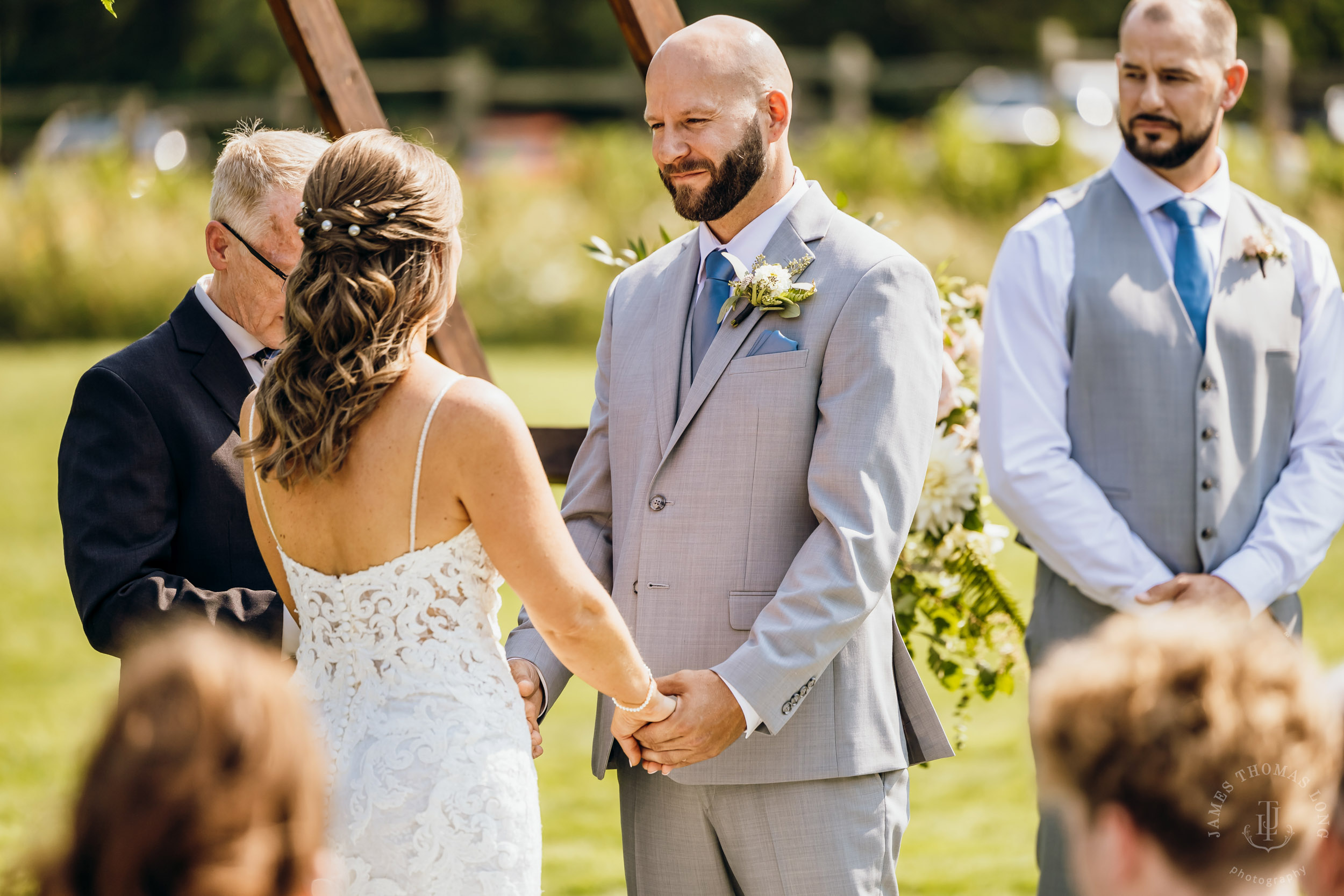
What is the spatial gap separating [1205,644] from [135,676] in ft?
3.79

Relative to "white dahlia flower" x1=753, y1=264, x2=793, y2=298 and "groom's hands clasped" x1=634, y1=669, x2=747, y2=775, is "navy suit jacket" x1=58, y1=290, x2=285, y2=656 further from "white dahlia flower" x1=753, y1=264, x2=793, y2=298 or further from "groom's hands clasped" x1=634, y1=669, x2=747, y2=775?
"white dahlia flower" x1=753, y1=264, x2=793, y2=298

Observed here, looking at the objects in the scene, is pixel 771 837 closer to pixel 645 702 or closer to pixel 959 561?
pixel 645 702

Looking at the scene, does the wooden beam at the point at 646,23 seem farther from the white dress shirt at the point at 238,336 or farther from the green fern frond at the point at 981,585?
the green fern frond at the point at 981,585

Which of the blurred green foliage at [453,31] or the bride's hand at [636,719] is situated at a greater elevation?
the blurred green foliage at [453,31]

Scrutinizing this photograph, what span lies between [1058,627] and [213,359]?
2.21m

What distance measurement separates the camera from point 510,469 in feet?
7.34

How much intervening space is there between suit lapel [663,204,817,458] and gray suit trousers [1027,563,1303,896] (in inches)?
50.7

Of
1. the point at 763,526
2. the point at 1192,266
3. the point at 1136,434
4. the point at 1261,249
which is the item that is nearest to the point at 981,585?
the point at 1136,434

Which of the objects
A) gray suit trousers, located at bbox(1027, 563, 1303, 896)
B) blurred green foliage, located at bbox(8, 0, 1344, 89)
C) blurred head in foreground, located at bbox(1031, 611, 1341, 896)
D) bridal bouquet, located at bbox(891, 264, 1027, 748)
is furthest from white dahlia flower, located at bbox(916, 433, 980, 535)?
blurred green foliage, located at bbox(8, 0, 1344, 89)

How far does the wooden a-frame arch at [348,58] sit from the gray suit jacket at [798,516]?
3.01ft

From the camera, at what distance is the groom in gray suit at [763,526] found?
266 centimetres

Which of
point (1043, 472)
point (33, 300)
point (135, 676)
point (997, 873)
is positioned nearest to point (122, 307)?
point (33, 300)

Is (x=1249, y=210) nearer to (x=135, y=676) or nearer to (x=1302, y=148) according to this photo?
(x=135, y=676)

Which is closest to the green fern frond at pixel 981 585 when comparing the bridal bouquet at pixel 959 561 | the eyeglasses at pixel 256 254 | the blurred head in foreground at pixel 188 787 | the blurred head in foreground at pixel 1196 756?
the bridal bouquet at pixel 959 561
